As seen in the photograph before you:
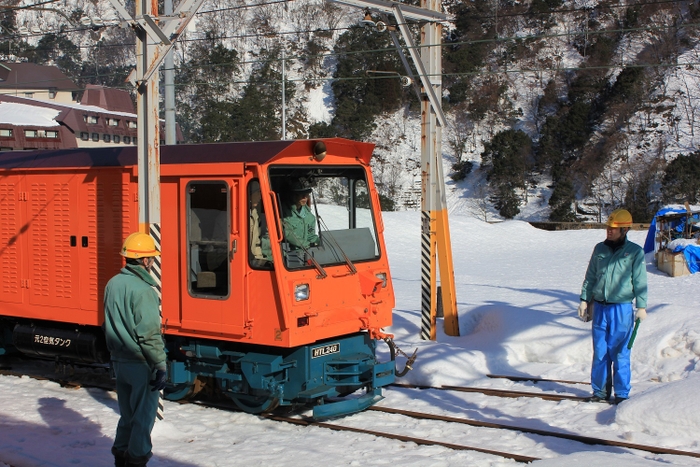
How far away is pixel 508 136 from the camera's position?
4856cm

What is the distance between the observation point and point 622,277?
309 inches

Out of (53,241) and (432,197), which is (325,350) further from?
(432,197)

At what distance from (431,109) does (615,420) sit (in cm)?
610

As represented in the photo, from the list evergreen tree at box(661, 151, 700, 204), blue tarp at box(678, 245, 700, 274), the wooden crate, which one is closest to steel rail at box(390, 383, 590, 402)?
the wooden crate

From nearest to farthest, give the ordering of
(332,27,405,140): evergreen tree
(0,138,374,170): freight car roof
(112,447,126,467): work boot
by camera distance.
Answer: (112,447,126,467): work boot, (0,138,374,170): freight car roof, (332,27,405,140): evergreen tree

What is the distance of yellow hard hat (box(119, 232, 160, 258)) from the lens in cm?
582

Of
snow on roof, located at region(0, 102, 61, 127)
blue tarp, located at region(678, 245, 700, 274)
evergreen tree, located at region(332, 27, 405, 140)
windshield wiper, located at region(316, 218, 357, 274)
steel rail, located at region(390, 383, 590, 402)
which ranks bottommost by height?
steel rail, located at region(390, 383, 590, 402)

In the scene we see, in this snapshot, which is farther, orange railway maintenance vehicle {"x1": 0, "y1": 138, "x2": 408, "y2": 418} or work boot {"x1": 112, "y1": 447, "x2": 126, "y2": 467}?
orange railway maintenance vehicle {"x1": 0, "y1": 138, "x2": 408, "y2": 418}

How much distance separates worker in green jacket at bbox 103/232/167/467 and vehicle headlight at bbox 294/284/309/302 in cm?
178

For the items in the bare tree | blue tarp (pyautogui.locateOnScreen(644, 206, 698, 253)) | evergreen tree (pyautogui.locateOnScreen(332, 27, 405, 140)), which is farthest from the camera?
the bare tree

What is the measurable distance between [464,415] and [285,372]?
6.38 feet

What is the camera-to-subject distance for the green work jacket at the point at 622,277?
7.82 metres

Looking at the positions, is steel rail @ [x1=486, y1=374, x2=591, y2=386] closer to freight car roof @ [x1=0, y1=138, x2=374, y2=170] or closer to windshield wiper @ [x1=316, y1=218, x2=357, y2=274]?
windshield wiper @ [x1=316, y1=218, x2=357, y2=274]

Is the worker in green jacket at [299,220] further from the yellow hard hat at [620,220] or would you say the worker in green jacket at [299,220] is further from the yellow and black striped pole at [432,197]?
the yellow and black striped pole at [432,197]
